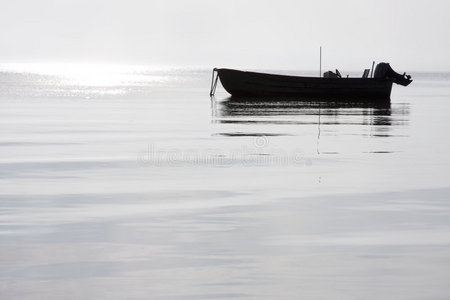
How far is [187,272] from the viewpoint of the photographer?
9.21 metres

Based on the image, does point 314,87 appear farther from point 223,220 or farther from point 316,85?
point 223,220

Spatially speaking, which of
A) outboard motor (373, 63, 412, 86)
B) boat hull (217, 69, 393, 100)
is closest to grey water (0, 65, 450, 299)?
boat hull (217, 69, 393, 100)

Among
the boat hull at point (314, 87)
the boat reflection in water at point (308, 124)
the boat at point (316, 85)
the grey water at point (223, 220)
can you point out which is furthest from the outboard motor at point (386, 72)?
the grey water at point (223, 220)

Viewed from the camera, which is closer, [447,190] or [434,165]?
[447,190]

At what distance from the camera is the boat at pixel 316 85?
63.4 metres

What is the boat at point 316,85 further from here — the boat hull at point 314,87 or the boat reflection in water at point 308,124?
the boat reflection in water at point 308,124

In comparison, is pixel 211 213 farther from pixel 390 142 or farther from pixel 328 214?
pixel 390 142

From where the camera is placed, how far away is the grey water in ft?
28.7

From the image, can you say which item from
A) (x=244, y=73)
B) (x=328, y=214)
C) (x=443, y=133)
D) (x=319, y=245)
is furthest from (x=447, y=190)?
(x=244, y=73)

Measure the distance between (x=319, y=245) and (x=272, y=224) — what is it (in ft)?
5.39

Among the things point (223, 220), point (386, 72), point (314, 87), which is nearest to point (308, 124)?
point (223, 220)

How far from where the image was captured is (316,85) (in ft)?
209

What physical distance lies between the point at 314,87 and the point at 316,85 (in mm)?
189

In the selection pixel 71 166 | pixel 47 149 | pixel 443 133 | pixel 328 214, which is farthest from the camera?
pixel 443 133
